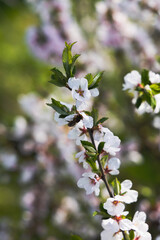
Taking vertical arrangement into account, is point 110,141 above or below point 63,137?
below

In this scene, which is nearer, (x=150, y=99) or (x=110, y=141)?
(x=110, y=141)

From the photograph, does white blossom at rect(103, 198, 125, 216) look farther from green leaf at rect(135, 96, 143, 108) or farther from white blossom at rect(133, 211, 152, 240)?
green leaf at rect(135, 96, 143, 108)

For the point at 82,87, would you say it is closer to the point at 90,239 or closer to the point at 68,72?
the point at 68,72

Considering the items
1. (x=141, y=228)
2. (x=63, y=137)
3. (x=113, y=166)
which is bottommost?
(x=141, y=228)

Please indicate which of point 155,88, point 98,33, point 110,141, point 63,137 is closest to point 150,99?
point 155,88

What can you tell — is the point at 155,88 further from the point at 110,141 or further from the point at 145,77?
the point at 110,141

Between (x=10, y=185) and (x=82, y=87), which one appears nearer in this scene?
(x=82, y=87)

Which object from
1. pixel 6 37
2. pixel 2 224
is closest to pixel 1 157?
pixel 2 224
